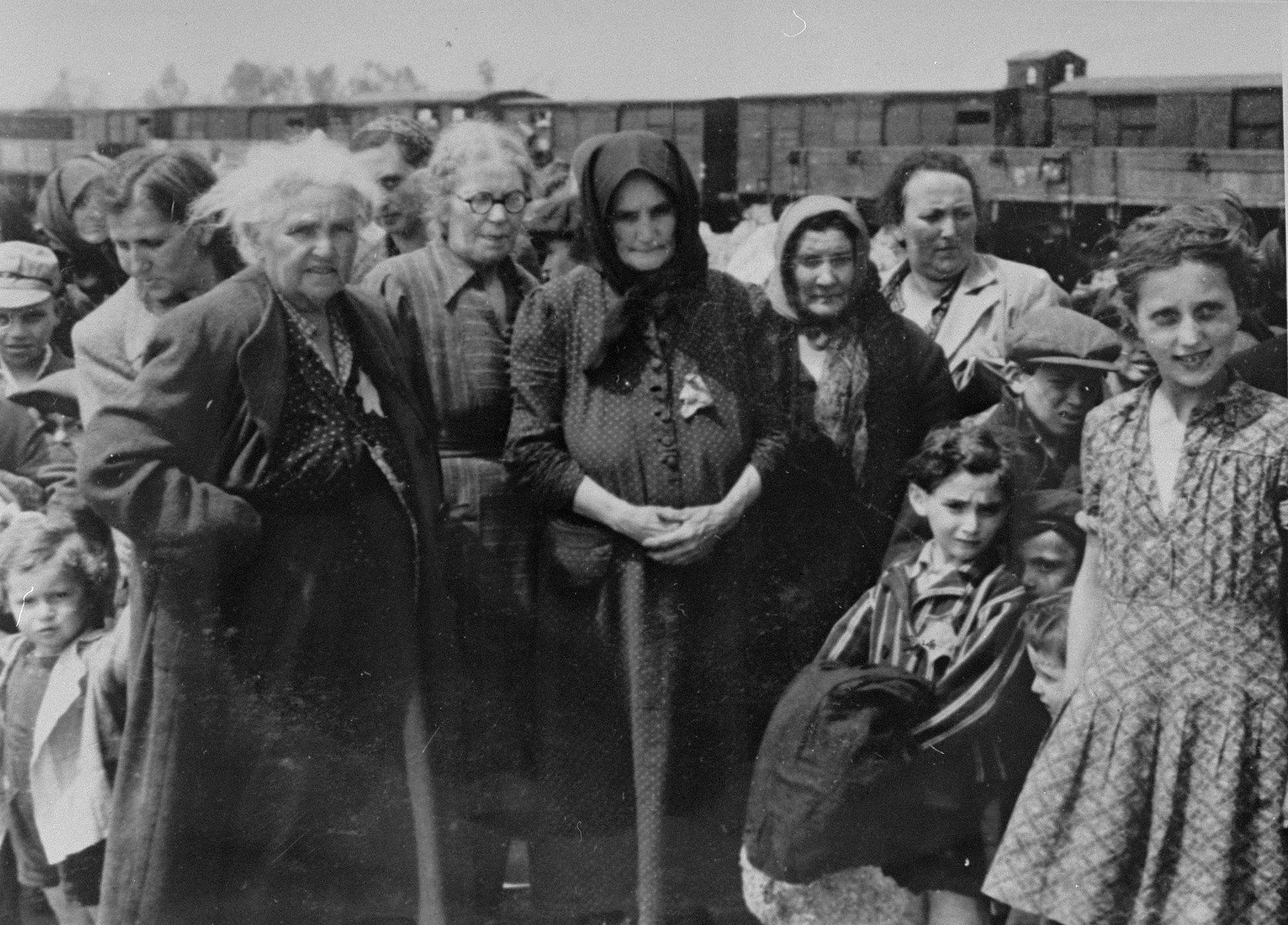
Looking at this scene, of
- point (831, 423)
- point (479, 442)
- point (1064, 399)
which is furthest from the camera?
point (1064, 399)

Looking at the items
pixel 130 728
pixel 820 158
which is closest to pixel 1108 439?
pixel 820 158

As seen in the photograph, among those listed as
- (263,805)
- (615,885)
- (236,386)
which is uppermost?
(236,386)

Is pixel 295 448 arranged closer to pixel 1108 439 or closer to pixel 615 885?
pixel 615 885

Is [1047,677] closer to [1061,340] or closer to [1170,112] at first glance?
[1061,340]

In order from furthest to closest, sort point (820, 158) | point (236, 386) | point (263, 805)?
point (820, 158), point (263, 805), point (236, 386)

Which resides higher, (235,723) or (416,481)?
(416,481)

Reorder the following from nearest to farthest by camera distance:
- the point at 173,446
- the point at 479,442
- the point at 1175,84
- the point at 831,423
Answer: the point at 173,446
the point at 479,442
the point at 831,423
the point at 1175,84

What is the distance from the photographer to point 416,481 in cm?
374

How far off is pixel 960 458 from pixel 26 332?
257cm

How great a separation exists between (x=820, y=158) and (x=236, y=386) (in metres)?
1.72

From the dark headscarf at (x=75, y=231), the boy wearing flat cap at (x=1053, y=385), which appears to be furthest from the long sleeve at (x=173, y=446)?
the boy wearing flat cap at (x=1053, y=385)

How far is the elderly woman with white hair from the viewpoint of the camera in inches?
140

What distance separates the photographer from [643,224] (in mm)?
3738

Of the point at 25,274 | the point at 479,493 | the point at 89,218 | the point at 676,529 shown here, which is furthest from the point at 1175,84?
the point at 25,274
